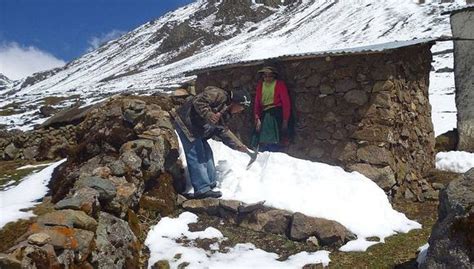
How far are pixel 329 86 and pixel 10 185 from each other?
25.1 ft

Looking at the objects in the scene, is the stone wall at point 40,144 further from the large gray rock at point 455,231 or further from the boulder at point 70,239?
the large gray rock at point 455,231

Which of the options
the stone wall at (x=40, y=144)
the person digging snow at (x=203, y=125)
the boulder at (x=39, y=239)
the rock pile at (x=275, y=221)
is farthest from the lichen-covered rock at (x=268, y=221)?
the stone wall at (x=40, y=144)

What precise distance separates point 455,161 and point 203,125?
6.45m

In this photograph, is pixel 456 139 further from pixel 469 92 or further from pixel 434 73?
pixel 434 73

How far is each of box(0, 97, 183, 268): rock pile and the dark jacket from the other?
710 millimetres

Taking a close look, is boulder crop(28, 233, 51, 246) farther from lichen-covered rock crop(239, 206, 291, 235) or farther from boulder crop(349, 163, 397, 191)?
boulder crop(349, 163, 397, 191)

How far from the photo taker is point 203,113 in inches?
317

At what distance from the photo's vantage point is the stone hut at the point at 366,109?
9.20 meters

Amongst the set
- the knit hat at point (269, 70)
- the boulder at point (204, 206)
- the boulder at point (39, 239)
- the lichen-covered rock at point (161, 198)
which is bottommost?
the boulder at point (204, 206)

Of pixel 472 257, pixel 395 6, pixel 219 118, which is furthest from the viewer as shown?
pixel 395 6

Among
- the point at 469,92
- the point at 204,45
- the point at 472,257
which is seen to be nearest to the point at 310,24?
the point at 204,45

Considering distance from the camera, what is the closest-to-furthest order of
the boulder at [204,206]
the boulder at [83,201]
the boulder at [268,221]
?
1. the boulder at [83,201]
2. the boulder at [268,221]
3. the boulder at [204,206]

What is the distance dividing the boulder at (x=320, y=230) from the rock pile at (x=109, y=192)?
2.27 meters

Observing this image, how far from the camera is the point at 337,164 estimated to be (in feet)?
31.5
